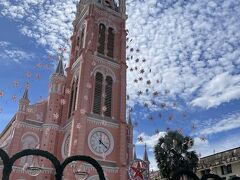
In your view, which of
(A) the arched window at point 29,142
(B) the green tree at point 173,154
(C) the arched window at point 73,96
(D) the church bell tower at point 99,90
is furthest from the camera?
(C) the arched window at point 73,96

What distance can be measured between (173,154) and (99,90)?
10399 millimetres

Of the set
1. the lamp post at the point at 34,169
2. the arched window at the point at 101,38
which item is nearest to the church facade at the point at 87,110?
the arched window at the point at 101,38

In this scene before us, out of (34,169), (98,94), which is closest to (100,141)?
(98,94)

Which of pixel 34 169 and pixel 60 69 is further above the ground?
pixel 60 69

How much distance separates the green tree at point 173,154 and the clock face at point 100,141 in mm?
4771

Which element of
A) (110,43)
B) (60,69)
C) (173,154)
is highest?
(110,43)

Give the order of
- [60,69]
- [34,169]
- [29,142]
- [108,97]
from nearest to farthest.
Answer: [34,169] → [29,142] → [108,97] → [60,69]

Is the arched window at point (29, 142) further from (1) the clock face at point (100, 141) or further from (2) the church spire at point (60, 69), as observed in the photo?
(2) the church spire at point (60, 69)

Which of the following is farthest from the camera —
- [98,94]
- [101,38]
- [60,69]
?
[60,69]

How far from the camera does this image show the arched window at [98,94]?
29.7 meters

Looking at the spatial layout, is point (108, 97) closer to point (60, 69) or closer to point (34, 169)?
point (60, 69)

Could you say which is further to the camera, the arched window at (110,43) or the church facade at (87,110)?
the arched window at (110,43)

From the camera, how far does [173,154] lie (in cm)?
2705

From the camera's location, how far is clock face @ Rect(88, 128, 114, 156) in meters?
27.8
